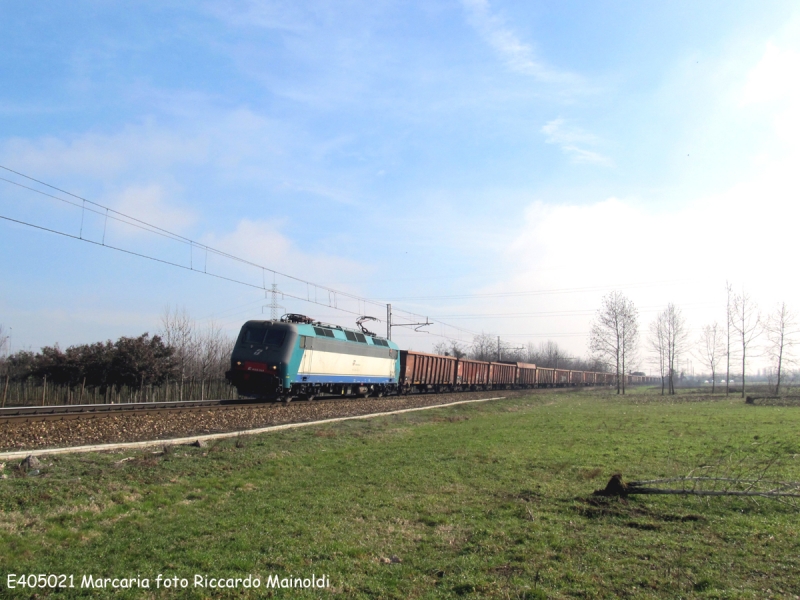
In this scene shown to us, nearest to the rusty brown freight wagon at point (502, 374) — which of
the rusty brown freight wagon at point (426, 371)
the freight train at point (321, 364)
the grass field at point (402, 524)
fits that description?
the rusty brown freight wagon at point (426, 371)

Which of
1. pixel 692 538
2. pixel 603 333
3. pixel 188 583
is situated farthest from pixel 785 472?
pixel 603 333

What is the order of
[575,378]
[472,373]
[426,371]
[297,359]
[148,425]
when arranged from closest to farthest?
[148,425]
[297,359]
[426,371]
[472,373]
[575,378]

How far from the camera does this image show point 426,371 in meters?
41.9

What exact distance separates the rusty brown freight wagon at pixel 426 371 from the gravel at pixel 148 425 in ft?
48.7

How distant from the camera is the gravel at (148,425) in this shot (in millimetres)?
13062

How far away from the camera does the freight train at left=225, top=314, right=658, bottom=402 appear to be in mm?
→ 24625

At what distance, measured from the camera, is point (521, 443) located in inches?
591

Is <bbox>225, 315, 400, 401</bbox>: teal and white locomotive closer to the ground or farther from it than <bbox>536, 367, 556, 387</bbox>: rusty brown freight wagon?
farther from it

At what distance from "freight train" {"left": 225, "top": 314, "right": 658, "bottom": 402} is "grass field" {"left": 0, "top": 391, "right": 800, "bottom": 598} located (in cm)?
1123

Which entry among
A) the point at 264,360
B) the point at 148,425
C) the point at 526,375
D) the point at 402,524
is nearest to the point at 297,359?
the point at 264,360

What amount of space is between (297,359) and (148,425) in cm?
954

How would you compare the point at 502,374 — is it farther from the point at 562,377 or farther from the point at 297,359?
→ the point at 297,359

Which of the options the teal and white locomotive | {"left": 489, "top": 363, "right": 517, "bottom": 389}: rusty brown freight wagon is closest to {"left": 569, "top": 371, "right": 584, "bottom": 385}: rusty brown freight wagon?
{"left": 489, "top": 363, "right": 517, "bottom": 389}: rusty brown freight wagon

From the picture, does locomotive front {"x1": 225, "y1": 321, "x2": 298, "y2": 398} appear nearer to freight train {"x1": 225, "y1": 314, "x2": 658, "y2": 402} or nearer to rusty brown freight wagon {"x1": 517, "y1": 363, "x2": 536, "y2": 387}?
freight train {"x1": 225, "y1": 314, "x2": 658, "y2": 402}
